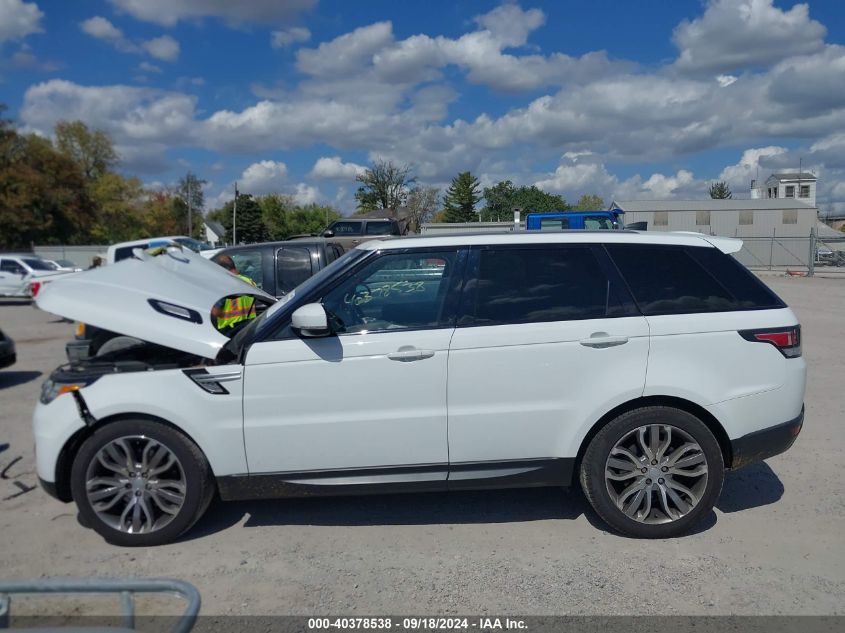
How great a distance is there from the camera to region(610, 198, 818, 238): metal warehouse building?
54969 mm

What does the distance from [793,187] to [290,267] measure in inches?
3686

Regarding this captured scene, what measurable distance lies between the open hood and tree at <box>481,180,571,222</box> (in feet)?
243

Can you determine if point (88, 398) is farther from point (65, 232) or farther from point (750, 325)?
point (65, 232)

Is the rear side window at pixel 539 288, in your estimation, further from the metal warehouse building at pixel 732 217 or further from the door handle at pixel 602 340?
the metal warehouse building at pixel 732 217

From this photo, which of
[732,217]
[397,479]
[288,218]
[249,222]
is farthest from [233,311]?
[288,218]

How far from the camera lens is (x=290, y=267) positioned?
8977 mm

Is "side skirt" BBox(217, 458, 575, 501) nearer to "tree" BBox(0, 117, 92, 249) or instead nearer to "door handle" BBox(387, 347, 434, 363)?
"door handle" BBox(387, 347, 434, 363)

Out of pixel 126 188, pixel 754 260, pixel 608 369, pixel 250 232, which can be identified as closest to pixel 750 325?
pixel 608 369

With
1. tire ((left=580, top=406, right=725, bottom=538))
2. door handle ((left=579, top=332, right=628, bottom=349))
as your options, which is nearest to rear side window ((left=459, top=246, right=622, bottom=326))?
door handle ((left=579, top=332, right=628, bottom=349))

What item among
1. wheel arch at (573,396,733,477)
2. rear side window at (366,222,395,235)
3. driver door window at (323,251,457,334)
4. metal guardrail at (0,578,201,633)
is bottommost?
wheel arch at (573,396,733,477)

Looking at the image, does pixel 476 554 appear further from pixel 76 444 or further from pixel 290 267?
pixel 290 267

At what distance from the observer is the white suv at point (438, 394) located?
12.9ft

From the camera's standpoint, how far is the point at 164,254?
213 inches

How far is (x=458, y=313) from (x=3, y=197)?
51.5 metres
